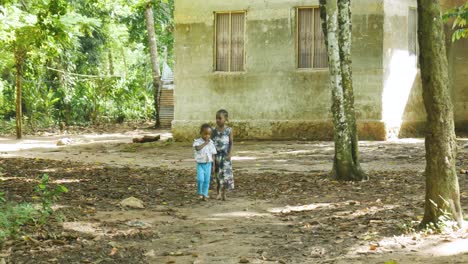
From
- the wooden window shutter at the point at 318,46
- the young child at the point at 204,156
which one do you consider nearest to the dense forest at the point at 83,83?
the wooden window shutter at the point at 318,46

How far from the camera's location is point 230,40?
18.6 meters

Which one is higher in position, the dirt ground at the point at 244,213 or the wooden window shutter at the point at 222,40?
the wooden window shutter at the point at 222,40

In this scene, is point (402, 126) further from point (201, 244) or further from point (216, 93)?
point (201, 244)

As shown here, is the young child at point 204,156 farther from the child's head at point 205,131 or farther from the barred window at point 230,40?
the barred window at point 230,40

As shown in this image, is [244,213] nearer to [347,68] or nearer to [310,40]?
[347,68]

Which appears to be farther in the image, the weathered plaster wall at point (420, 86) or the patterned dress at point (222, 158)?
the weathered plaster wall at point (420, 86)

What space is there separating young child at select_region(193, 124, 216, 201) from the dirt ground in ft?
0.82

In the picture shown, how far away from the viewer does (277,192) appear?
10141 millimetres

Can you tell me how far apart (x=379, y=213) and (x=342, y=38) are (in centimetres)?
399

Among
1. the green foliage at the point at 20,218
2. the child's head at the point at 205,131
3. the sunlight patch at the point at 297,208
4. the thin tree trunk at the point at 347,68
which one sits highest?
the thin tree trunk at the point at 347,68

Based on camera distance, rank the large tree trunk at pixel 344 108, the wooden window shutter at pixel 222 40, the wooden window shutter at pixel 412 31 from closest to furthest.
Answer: the large tree trunk at pixel 344 108, the wooden window shutter at pixel 412 31, the wooden window shutter at pixel 222 40

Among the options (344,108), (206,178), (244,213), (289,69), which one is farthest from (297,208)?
(289,69)

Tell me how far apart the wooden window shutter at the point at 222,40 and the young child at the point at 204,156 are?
9530 mm

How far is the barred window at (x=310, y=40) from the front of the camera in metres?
17.8
